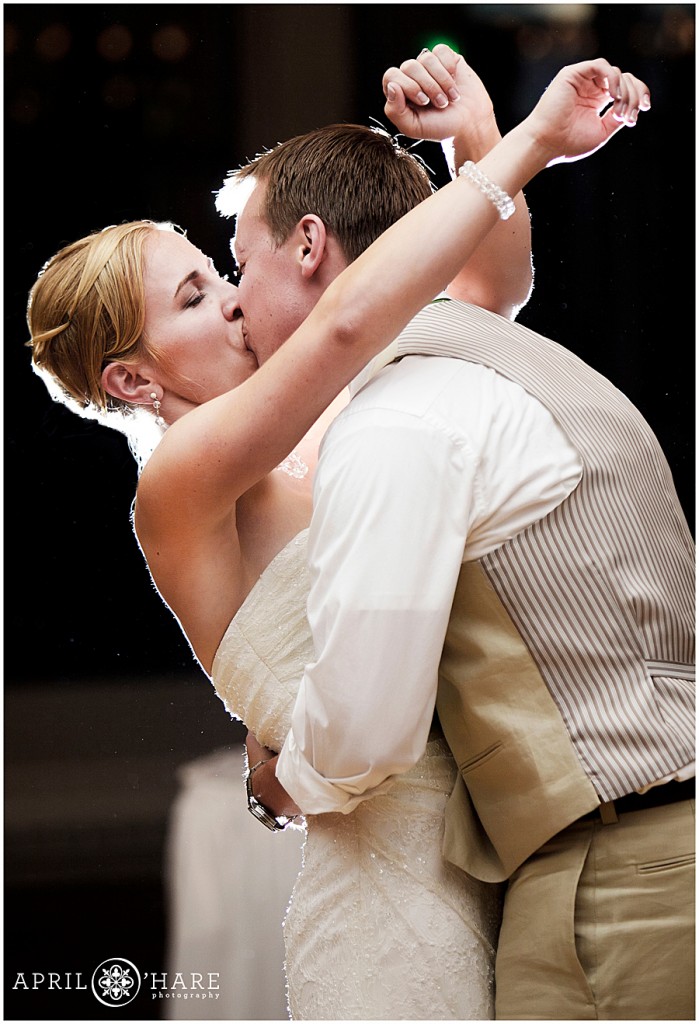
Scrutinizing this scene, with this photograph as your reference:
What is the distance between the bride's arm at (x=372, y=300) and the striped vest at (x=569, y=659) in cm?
11

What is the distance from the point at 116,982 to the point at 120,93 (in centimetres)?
238

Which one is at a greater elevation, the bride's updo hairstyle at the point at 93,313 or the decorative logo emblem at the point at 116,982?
the bride's updo hairstyle at the point at 93,313

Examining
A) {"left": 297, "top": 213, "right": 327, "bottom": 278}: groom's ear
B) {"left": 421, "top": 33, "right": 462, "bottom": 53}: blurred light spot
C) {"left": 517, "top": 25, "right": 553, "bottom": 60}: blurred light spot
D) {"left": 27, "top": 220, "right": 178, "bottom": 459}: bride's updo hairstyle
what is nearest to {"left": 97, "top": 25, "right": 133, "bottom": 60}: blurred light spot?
{"left": 421, "top": 33, "right": 462, "bottom": 53}: blurred light spot

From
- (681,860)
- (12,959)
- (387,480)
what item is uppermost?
(387,480)

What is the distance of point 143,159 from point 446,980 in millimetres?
2489

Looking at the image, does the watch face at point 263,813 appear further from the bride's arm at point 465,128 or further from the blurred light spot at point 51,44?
the blurred light spot at point 51,44

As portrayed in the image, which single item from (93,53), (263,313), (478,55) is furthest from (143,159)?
(263,313)

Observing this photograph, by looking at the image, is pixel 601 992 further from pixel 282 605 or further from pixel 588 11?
pixel 588 11

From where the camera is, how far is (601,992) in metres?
1.25

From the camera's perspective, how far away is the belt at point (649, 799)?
1243mm

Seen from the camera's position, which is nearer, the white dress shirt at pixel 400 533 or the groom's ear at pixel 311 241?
the white dress shirt at pixel 400 533

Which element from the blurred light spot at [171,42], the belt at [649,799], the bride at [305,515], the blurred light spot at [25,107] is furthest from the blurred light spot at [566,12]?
the belt at [649,799]

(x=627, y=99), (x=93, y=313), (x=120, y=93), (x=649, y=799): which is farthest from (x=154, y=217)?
(x=649, y=799)

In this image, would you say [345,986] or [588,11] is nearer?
[345,986]
